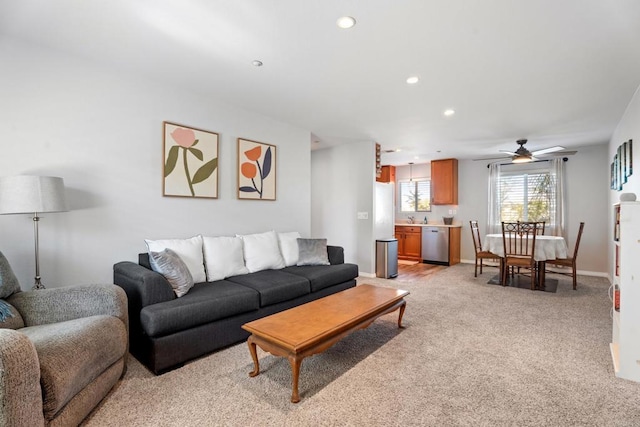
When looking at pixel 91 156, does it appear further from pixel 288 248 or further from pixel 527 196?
pixel 527 196

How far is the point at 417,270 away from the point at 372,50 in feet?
16.0

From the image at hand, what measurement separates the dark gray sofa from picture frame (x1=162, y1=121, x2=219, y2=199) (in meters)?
0.84

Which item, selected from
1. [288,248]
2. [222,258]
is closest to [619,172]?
[288,248]

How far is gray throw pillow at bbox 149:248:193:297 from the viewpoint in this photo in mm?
2582

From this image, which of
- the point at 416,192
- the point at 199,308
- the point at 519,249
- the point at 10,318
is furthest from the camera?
the point at 416,192

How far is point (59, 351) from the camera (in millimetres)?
1504

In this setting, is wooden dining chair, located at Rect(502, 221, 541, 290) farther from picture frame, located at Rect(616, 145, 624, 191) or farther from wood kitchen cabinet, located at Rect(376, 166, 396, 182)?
wood kitchen cabinet, located at Rect(376, 166, 396, 182)

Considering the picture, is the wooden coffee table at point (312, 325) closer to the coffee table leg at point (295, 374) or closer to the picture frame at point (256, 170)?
the coffee table leg at point (295, 374)

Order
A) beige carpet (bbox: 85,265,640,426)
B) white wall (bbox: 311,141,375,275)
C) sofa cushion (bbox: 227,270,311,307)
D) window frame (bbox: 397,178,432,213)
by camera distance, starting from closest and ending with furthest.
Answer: beige carpet (bbox: 85,265,640,426), sofa cushion (bbox: 227,270,311,307), white wall (bbox: 311,141,375,275), window frame (bbox: 397,178,432,213)

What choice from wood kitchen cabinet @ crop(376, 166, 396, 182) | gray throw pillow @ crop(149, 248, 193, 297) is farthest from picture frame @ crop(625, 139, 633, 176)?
wood kitchen cabinet @ crop(376, 166, 396, 182)

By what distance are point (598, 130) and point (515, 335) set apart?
377cm

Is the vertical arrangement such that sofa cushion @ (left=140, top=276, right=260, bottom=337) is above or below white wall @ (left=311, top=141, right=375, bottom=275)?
below

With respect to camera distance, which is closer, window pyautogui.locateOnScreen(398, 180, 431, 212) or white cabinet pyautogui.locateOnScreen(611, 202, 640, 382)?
white cabinet pyautogui.locateOnScreen(611, 202, 640, 382)

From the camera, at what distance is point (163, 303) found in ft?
7.69
